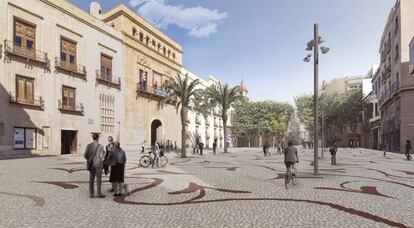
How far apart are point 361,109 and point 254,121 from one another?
22.8 m

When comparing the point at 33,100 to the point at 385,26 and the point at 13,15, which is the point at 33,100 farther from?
the point at 385,26

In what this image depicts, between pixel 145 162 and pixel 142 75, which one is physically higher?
pixel 142 75

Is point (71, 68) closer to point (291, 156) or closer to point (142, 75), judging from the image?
point (142, 75)

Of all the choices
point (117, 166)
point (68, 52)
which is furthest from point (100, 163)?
point (68, 52)

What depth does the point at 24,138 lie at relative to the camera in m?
27.3

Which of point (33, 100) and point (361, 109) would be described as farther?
point (361, 109)

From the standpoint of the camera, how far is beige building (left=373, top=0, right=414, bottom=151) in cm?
3897

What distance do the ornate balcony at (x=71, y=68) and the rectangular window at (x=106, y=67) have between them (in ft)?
10.6

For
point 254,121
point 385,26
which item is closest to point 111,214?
point 385,26

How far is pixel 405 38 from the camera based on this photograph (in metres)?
39.7

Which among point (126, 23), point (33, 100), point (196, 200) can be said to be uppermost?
point (126, 23)

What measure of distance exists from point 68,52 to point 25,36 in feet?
16.2

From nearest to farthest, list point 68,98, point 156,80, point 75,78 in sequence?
point 68,98, point 75,78, point 156,80

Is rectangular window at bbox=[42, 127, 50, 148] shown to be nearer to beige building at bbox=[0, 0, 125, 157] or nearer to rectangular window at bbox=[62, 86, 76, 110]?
beige building at bbox=[0, 0, 125, 157]
